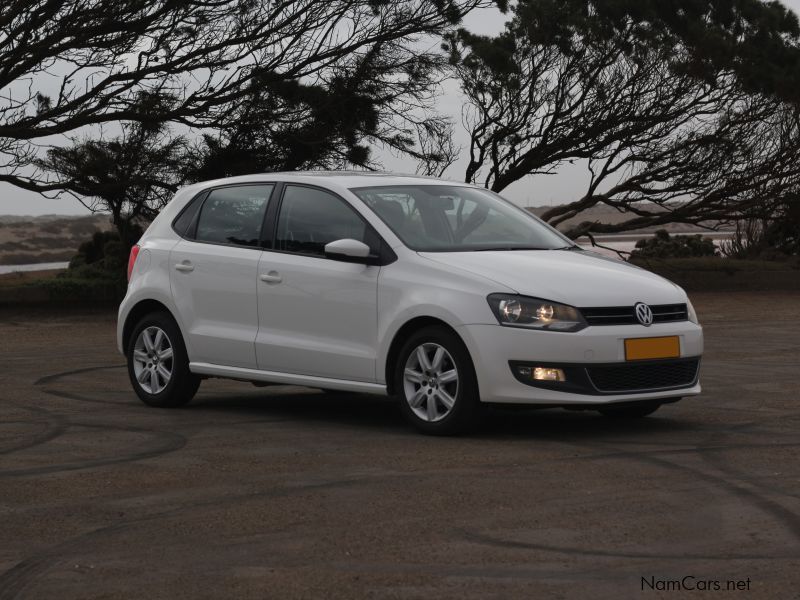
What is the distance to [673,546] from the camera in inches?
233

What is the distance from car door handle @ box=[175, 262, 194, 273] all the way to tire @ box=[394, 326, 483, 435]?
2.19m

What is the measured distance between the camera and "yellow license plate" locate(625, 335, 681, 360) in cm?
893

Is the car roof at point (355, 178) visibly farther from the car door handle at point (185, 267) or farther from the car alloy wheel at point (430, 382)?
the car alloy wheel at point (430, 382)

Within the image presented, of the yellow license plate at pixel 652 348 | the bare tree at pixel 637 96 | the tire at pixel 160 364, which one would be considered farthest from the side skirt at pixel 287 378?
the bare tree at pixel 637 96

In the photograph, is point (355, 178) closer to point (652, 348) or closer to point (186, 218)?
point (186, 218)

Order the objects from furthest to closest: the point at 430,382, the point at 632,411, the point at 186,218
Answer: the point at 186,218, the point at 632,411, the point at 430,382

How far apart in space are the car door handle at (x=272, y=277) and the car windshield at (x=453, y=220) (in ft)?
2.55

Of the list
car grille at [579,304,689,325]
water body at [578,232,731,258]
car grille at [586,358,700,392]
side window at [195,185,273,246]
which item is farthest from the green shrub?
car grille at [579,304,689,325]

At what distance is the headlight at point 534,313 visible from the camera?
879 centimetres

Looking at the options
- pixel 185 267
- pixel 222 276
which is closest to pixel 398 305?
pixel 222 276

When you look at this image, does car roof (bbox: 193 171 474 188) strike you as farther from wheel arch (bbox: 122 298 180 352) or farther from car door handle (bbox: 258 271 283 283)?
wheel arch (bbox: 122 298 180 352)

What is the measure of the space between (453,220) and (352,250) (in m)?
0.87

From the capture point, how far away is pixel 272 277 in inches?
400

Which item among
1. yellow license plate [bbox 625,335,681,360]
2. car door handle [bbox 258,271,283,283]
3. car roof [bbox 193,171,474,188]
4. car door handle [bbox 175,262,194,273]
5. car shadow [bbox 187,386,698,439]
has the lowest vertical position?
car shadow [bbox 187,386,698,439]
